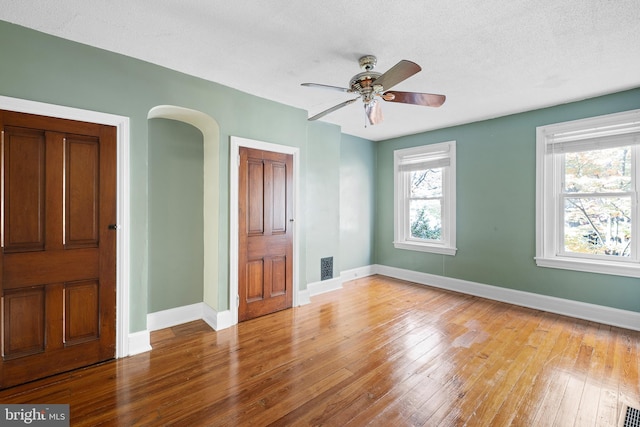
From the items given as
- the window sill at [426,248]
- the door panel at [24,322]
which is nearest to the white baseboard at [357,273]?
the window sill at [426,248]

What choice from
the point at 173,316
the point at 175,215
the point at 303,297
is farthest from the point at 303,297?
the point at 175,215

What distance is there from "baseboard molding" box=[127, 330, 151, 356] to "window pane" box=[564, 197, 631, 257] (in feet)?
15.8

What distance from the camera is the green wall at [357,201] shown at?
5.12 m

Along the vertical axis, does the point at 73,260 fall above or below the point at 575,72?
below

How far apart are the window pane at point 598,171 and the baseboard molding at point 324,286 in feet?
10.8

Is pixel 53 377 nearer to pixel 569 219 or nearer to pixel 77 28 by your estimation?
pixel 77 28

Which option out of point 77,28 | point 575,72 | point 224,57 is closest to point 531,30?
point 575,72

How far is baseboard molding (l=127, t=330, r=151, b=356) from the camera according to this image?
101 inches

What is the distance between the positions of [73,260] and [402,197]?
15.2 ft

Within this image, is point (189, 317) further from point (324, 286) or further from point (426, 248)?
point (426, 248)

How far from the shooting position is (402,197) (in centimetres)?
534

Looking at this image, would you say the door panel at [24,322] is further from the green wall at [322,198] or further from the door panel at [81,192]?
the green wall at [322,198]

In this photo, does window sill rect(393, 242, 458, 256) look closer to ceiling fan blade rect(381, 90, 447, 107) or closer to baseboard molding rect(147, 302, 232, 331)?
ceiling fan blade rect(381, 90, 447, 107)

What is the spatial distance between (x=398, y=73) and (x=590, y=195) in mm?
3141
